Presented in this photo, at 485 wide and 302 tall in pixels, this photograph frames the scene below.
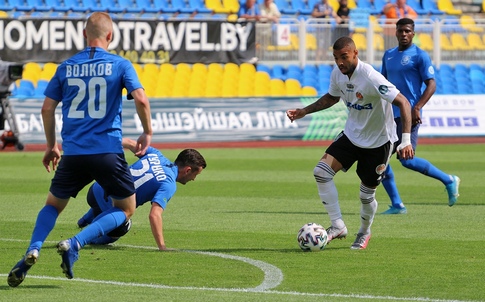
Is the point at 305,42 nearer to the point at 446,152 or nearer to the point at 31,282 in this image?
the point at 446,152

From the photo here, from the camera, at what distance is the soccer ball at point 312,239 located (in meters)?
9.17

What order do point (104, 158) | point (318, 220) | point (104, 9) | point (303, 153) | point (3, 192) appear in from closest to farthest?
point (104, 158) → point (318, 220) → point (3, 192) → point (303, 153) → point (104, 9)

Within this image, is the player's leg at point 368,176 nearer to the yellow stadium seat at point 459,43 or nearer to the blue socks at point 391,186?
the blue socks at point 391,186

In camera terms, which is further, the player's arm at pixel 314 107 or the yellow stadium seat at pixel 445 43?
the yellow stadium seat at pixel 445 43

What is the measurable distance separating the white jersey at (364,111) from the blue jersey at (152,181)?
67.2 inches

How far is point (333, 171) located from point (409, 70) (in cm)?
348

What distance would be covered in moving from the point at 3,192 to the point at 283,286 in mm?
8683

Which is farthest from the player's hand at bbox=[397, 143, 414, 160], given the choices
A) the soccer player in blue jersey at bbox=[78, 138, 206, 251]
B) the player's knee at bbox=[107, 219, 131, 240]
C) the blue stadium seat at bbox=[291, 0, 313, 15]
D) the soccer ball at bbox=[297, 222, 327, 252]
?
the blue stadium seat at bbox=[291, 0, 313, 15]

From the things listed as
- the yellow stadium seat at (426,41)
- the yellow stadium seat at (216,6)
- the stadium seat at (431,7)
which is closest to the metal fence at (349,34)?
the yellow stadium seat at (426,41)

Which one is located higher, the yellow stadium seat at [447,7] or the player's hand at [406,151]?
the player's hand at [406,151]

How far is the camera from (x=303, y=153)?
76.0ft

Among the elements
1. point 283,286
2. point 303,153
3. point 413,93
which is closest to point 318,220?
point 413,93

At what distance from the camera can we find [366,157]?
31.0 feet

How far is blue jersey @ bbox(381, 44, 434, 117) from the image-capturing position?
40.6 feet
